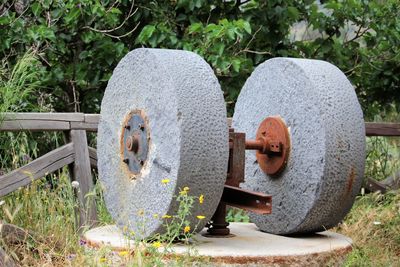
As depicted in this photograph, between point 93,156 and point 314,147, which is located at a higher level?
point 314,147

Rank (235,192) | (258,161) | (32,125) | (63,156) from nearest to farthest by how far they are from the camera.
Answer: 1. (235,192)
2. (258,161)
3. (32,125)
4. (63,156)

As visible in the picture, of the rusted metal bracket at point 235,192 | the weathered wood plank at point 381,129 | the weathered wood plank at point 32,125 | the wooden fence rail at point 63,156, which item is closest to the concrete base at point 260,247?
the rusted metal bracket at point 235,192

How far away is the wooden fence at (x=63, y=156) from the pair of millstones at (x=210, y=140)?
2.78 feet

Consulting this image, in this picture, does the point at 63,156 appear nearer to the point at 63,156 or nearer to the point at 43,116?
the point at 63,156

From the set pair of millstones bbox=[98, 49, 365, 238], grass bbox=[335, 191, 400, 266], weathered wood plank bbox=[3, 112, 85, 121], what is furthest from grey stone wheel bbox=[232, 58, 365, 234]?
weathered wood plank bbox=[3, 112, 85, 121]

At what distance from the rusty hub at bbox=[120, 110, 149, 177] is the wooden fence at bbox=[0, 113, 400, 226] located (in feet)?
3.34

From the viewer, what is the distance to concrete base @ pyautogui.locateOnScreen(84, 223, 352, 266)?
3.57m

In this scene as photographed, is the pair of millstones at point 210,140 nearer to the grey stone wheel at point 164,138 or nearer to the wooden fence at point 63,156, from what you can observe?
the grey stone wheel at point 164,138

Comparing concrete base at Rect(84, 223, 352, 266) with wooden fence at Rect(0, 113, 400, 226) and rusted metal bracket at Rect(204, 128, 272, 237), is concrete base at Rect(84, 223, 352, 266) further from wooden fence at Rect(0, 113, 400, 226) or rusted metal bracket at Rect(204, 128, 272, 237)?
wooden fence at Rect(0, 113, 400, 226)

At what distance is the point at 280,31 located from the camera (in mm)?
6602

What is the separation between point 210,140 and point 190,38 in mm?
2982

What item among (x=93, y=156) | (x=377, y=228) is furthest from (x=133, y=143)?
(x=377, y=228)

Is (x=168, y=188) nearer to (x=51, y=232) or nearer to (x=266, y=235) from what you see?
(x=266, y=235)

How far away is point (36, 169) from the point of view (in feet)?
16.5
